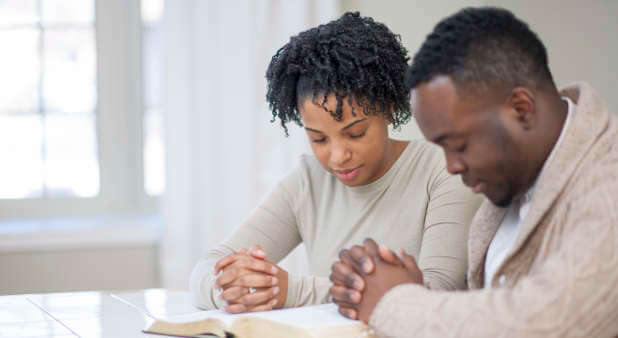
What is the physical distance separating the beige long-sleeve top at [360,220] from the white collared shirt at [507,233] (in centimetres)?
23

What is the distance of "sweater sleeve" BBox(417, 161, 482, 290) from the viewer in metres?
1.44

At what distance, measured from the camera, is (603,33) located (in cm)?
292

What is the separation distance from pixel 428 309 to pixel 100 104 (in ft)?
8.31

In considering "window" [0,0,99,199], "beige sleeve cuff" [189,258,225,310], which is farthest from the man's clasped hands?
"window" [0,0,99,199]

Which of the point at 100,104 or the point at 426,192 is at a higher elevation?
the point at 100,104

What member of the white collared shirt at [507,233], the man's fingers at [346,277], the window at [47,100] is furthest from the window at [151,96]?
the white collared shirt at [507,233]

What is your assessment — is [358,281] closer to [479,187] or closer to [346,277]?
[346,277]

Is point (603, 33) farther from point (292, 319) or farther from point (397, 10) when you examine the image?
point (292, 319)

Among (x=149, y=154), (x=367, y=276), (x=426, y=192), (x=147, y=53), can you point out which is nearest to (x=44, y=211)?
(x=149, y=154)

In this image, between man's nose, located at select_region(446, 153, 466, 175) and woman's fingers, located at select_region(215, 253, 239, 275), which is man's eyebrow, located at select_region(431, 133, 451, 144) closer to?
man's nose, located at select_region(446, 153, 466, 175)

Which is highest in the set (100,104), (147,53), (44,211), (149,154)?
(147,53)

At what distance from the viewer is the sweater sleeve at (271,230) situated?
1781 mm

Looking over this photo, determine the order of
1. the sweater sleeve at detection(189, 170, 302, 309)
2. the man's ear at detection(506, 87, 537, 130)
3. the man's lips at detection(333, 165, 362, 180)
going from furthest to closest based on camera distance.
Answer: the sweater sleeve at detection(189, 170, 302, 309) < the man's lips at detection(333, 165, 362, 180) < the man's ear at detection(506, 87, 537, 130)

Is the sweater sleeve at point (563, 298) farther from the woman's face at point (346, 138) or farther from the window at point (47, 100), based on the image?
the window at point (47, 100)
